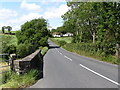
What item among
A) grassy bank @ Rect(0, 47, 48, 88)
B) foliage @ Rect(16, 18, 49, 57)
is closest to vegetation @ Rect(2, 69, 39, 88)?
grassy bank @ Rect(0, 47, 48, 88)

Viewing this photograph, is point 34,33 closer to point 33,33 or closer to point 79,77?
point 33,33

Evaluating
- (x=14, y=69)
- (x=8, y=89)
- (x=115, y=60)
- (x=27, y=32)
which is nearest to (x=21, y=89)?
(x=8, y=89)

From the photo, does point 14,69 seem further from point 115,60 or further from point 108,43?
point 108,43

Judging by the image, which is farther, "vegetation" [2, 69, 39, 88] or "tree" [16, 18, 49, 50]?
"tree" [16, 18, 49, 50]

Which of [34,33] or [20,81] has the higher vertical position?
[34,33]

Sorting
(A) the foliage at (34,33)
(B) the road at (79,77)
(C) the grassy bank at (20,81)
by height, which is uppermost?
(A) the foliage at (34,33)

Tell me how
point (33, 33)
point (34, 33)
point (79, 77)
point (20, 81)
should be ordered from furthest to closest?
point (34, 33) → point (33, 33) → point (79, 77) → point (20, 81)

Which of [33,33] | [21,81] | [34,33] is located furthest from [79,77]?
[34,33]

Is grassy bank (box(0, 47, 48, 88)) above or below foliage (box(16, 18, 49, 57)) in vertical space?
below

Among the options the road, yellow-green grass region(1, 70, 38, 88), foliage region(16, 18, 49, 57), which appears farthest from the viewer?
foliage region(16, 18, 49, 57)

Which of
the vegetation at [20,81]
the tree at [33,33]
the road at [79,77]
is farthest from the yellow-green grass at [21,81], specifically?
the tree at [33,33]

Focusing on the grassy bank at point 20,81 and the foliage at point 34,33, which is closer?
the grassy bank at point 20,81

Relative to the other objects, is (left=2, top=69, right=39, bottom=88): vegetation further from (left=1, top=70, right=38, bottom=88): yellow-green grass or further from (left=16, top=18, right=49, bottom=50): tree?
(left=16, top=18, right=49, bottom=50): tree

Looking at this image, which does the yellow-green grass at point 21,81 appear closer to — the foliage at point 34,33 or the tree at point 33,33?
the foliage at point 34,33
